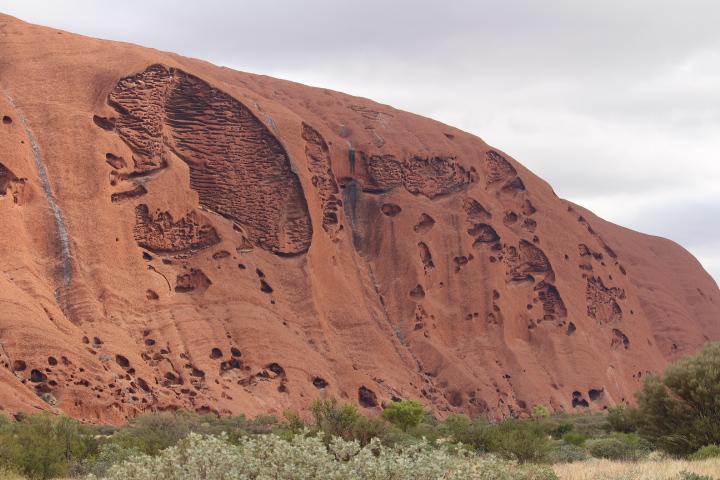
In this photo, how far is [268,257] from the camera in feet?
147

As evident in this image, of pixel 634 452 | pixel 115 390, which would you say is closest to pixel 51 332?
pixel 115 390

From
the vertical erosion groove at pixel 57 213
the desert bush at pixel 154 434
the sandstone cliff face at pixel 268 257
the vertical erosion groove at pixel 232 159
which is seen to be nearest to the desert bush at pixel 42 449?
the desert bush at pixel 154 434

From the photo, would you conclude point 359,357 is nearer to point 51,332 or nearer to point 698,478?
point 51,332

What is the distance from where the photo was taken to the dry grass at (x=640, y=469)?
45.3ft

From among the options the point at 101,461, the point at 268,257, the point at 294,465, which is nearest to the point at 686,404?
the point at 294,465

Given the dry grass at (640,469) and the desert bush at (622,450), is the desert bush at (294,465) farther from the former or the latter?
the desert bush at (622,450)

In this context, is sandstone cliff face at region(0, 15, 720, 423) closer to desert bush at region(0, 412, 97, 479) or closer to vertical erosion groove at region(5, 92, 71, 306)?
vertical erosion groove at region(5, 92, 71, 306)

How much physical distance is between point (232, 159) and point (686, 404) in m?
32.3

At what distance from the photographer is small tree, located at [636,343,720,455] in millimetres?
17875

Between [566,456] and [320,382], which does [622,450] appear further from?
[320,382]

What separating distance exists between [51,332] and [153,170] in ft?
41.6

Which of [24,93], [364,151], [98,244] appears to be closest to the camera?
[98,244]

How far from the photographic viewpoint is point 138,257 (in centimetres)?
3756

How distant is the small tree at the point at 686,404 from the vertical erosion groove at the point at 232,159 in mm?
28573
